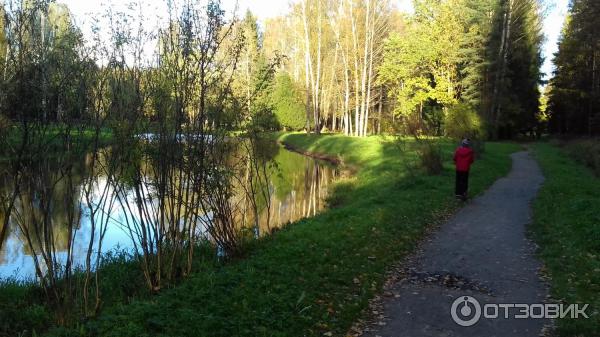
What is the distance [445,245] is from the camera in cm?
972

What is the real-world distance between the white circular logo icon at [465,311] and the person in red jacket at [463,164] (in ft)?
26.9

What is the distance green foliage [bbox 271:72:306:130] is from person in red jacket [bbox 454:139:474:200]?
43620 millimetres

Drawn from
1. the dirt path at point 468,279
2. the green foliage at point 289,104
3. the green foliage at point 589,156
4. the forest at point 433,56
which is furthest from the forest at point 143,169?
the green foliage at point 289,104

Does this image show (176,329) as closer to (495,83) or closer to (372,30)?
Result: (372,30)

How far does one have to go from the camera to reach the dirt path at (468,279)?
587 cm

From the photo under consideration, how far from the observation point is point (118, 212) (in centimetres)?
1012

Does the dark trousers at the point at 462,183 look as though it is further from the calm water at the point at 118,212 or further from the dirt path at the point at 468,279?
the calm water at the point at 118,212

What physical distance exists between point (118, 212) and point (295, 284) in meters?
5.17

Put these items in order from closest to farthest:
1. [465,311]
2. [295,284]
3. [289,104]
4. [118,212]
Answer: [465,311], [295,284], [118,212], [289,104]

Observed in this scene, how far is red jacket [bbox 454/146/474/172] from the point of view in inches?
561

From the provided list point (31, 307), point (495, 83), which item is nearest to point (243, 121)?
point (31, 307)

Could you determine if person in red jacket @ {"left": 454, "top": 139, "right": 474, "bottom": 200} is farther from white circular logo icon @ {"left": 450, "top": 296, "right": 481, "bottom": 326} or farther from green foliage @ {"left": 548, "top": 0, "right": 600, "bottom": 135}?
green foliage @ {"left": 548, "top": 0, "right": 600, "bottom": 135}

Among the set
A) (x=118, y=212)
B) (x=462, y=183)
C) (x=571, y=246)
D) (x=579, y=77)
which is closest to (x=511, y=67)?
(x=579, y=77)

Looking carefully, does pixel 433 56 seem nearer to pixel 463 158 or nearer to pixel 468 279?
pixel 463 158
